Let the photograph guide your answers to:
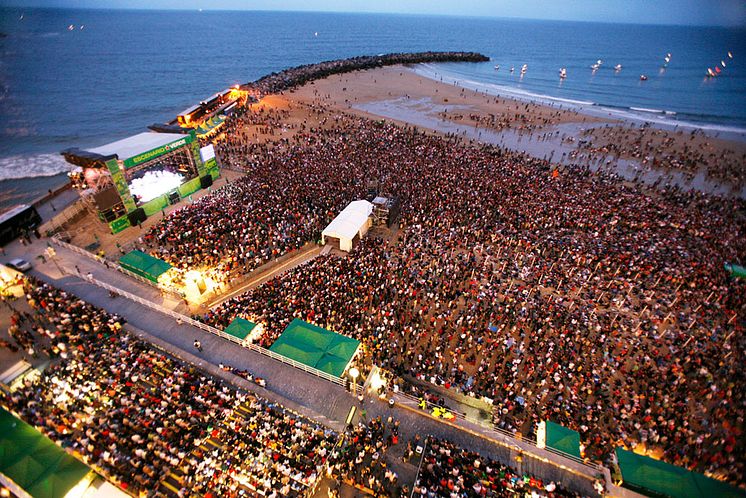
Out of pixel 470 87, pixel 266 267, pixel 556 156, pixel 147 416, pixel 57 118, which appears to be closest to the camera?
pixel 147 416

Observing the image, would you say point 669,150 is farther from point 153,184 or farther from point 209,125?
point 209,125

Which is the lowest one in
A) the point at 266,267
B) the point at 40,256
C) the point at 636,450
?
the point at 636,450

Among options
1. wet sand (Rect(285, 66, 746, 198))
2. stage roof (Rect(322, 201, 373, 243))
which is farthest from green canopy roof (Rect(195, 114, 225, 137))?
stage roof (Rect(322, 201, 373, 243))

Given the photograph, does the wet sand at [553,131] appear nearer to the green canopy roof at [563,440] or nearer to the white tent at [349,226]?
the white tent at [349,226]

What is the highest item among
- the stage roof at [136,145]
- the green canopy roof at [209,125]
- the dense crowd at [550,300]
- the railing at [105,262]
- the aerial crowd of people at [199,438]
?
the stage roof at [136,145]

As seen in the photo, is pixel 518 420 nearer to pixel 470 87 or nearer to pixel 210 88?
pixel 470 87

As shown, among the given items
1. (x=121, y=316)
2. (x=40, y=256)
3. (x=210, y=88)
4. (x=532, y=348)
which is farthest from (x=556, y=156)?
(x=210, y=88)

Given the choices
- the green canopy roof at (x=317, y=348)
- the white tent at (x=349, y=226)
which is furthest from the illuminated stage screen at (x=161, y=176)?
the green canopy roof at (x=317, y=348)
